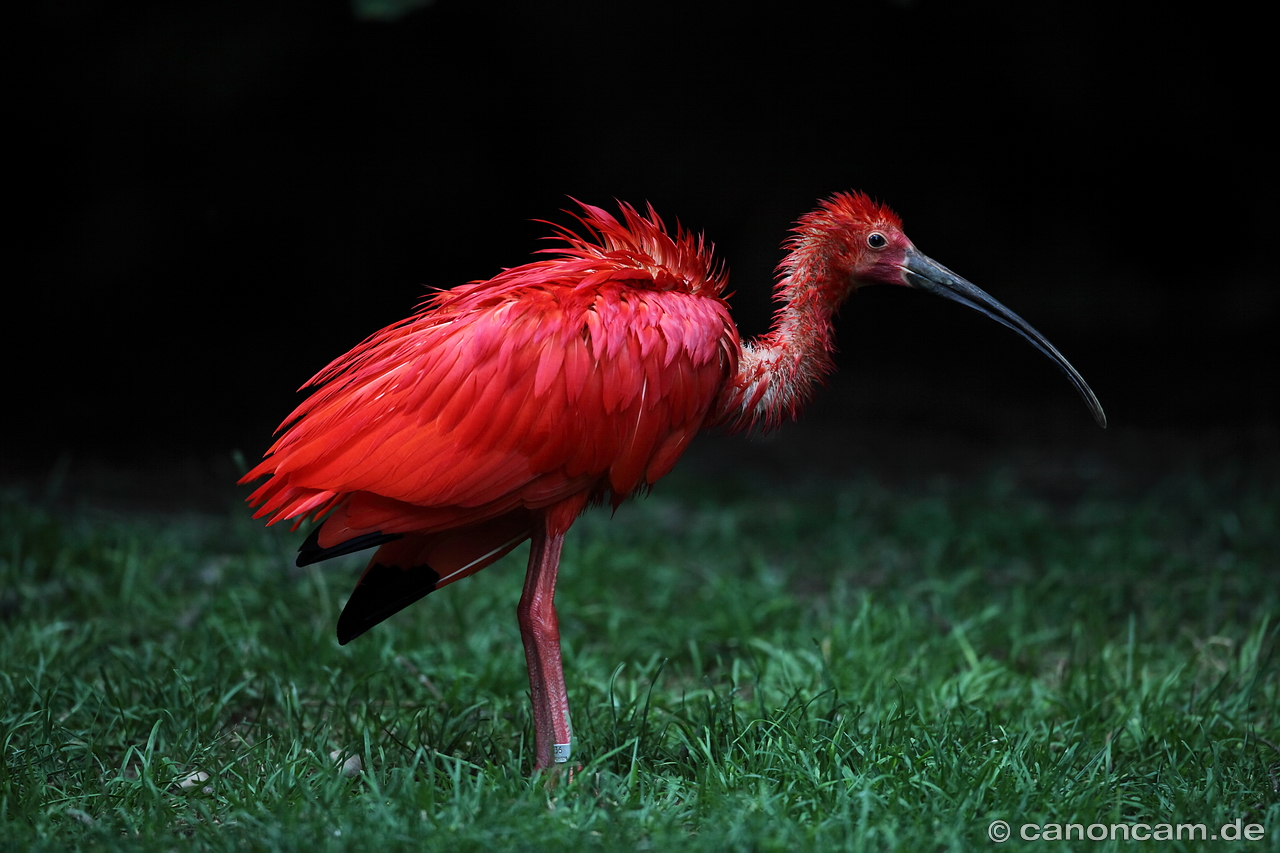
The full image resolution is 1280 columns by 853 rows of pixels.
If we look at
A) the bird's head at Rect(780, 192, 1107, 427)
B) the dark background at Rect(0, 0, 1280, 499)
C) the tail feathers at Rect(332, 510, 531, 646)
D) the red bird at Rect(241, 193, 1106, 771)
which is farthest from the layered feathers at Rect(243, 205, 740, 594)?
the dark background at Rect(0, 0, 1280, 499)

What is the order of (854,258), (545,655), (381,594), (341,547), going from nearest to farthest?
1. (341,547)
2. (545,655)
3. (381,594)
4. (854,258)

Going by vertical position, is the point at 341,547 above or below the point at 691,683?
above

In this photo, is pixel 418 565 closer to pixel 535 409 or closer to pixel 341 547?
pixel 341 547

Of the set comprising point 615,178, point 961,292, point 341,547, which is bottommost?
point 341,547

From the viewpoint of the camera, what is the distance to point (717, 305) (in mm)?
3029

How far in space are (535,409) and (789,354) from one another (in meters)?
0.78

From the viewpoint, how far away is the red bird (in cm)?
269

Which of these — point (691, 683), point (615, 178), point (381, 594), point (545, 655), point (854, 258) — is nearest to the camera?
point (545, 655)

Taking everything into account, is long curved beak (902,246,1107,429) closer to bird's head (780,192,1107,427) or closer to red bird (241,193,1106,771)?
bird's head (780,192,1107,427)

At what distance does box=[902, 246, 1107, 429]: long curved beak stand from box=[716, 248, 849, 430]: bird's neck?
225 millimetres

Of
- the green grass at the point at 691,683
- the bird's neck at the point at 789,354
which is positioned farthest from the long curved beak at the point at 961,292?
the green grass at the point at 691,683

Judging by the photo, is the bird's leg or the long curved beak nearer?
the bird's leg

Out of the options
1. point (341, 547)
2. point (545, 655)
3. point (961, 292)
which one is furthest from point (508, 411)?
point (961, 292)

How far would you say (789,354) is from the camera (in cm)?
310
